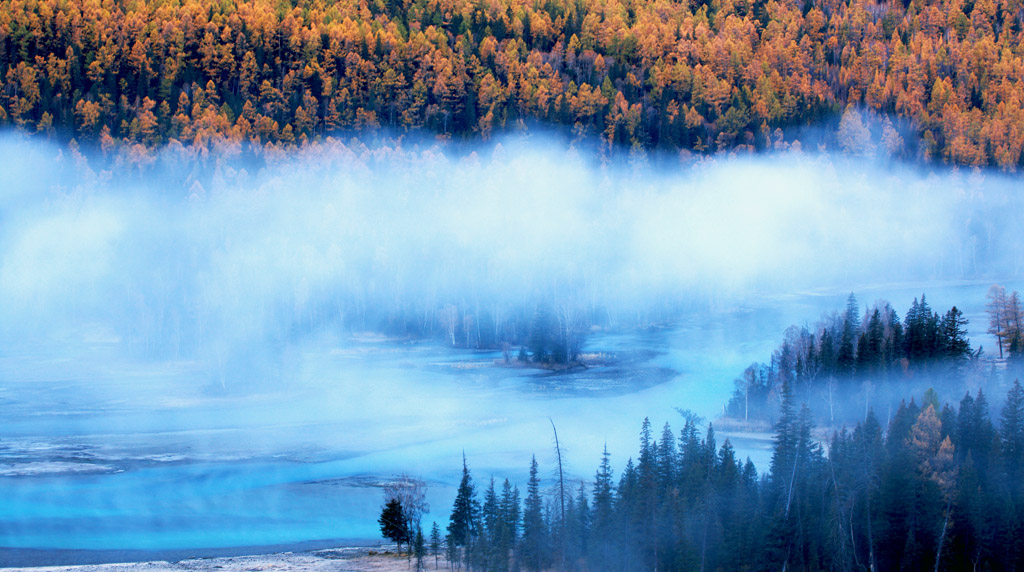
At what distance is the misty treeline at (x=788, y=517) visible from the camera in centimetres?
3331

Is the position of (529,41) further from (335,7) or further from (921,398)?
(921,398)

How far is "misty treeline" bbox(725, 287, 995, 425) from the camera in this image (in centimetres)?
5438

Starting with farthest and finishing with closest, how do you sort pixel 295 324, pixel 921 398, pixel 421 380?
pixel 295 324 < pixel 421 380 < pixel 921 398

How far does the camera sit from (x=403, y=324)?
3927 inches

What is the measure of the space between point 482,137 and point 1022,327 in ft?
240

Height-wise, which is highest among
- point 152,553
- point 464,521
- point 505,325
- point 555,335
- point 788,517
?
point 505,325

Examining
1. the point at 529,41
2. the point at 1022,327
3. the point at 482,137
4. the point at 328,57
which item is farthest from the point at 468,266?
the point at 1022,327

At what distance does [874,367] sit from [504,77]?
273 ft

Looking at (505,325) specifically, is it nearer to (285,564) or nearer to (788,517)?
(285,564)

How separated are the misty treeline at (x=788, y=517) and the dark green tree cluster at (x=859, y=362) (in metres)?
17.5

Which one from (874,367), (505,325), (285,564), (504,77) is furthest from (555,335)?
(285,564)

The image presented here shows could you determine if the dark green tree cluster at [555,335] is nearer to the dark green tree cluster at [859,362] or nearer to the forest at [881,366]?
the forest at [881,366]

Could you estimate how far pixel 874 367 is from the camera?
56594 mm

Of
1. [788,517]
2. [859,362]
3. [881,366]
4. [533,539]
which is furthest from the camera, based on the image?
[859,362]
